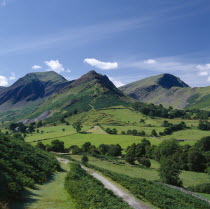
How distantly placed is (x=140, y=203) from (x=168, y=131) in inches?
5920

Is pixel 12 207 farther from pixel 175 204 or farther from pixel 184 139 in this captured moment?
pixel 184 139

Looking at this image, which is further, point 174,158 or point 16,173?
point 174,158

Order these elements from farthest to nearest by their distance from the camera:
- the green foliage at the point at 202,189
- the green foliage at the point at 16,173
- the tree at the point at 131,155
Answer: the tree at the point at 131,155
the green foliage at the point at 202,189
the green foliage at the point at 16,173

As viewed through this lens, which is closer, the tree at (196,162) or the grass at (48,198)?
the grass at (48,198)

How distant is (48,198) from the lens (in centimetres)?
2641

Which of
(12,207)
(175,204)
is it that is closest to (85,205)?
(12,207)

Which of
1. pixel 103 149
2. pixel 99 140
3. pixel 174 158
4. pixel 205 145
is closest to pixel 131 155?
pixel 174 158

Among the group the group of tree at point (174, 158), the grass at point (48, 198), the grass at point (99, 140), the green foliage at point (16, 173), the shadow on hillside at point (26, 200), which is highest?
the green foliage at point (16, 173)

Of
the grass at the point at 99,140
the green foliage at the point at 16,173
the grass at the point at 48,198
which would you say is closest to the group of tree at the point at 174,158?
the grass at the point at 99,140

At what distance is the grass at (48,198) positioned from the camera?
75.0 ft

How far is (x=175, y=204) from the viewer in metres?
36.5

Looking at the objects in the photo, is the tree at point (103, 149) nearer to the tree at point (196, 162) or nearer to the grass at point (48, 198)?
the tree at point (196, 162)

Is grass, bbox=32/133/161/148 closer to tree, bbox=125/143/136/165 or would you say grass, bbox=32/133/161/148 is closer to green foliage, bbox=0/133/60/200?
tree, bbox=125/143/136/165

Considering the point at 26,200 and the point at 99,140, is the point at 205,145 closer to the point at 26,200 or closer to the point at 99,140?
the point at 99,140
